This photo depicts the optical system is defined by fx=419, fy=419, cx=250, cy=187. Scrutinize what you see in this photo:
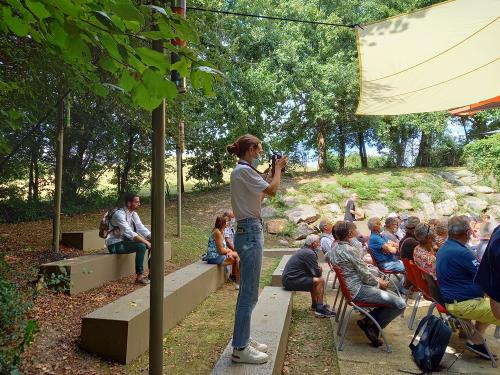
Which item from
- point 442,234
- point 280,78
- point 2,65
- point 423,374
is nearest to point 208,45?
point 2,65

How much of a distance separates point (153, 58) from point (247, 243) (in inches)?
69.0

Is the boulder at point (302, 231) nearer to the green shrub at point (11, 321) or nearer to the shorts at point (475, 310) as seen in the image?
the shorts at point (475, 310)

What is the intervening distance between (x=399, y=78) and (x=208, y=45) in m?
4.84

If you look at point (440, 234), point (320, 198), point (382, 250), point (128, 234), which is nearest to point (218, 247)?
point (128, 234)

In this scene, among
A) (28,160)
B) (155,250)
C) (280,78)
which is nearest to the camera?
(155,250)

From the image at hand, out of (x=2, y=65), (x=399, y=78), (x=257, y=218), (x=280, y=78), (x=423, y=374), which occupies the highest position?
(x=280, y=78)

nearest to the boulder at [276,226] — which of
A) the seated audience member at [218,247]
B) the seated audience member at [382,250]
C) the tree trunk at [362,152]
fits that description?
the seated audience member at [218,247]

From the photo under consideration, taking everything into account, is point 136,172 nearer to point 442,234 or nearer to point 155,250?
point 442,234

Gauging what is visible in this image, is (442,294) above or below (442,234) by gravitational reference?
below

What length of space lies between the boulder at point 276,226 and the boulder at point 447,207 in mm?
5267

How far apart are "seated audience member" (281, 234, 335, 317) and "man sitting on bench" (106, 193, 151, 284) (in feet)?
6.74

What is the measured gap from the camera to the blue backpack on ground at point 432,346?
3766 mm

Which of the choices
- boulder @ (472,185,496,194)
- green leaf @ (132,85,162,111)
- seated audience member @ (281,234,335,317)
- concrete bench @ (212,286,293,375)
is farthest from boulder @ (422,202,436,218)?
green leaf @ (132,85,162,111)

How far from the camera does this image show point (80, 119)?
37.5 feet
